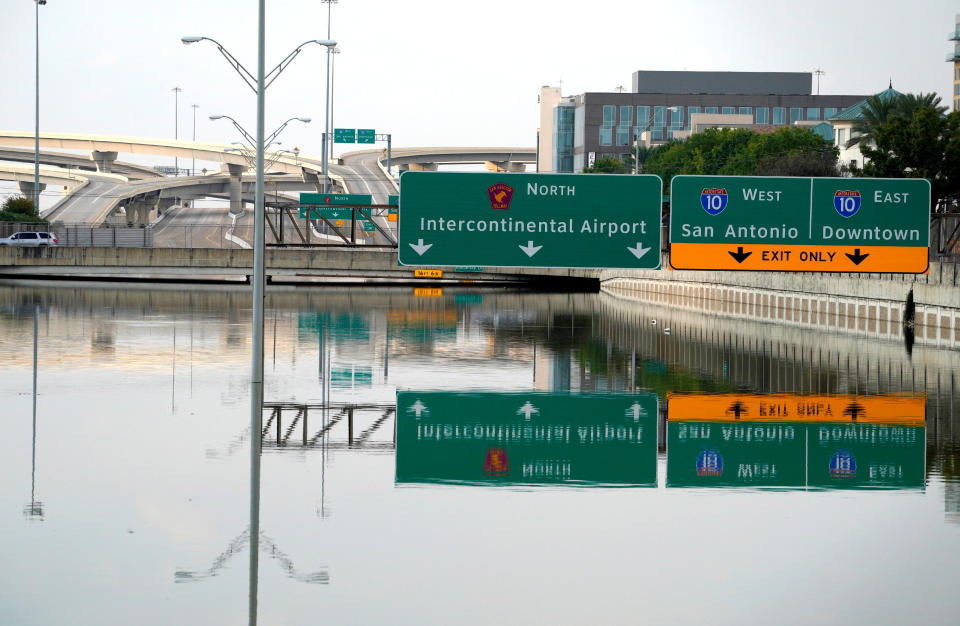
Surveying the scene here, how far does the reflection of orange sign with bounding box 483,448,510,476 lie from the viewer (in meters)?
17.5

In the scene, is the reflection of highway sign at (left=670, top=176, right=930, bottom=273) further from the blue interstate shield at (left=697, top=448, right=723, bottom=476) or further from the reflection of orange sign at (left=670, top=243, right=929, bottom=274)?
the blue interstate shield at (left=697, top=448, right=723, bottom=476)

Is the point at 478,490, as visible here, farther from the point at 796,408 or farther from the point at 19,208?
the point at 19,208

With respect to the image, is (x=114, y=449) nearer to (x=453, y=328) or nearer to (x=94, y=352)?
(x=94, y=352)

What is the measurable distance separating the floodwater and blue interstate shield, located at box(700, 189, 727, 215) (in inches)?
167

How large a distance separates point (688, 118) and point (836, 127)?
148 ft

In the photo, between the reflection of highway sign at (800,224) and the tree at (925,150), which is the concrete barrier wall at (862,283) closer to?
the reflection of highway sign at (800,224)

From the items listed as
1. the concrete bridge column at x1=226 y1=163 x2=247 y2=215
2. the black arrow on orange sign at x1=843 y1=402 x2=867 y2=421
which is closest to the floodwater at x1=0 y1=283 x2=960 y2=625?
the black arrow on orange sign at x1=843 y1=402 x2=867 y2=421

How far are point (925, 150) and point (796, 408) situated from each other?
5409 cm

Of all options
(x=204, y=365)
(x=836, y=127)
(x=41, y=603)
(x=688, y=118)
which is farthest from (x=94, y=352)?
(x=688, y=118)

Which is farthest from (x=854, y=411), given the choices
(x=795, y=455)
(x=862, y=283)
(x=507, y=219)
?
(x=862, y=283)

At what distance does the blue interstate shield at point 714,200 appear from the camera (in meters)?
36.6

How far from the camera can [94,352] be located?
36406 mm

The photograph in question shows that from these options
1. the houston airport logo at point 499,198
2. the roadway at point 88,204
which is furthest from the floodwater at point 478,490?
the roadway at point 88,204

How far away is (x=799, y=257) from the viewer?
36.2 metres
